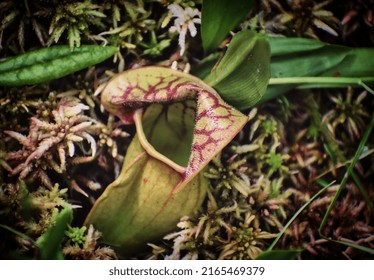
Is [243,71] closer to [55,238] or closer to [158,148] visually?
[158,148]

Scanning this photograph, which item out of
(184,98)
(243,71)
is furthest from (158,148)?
(243,71)

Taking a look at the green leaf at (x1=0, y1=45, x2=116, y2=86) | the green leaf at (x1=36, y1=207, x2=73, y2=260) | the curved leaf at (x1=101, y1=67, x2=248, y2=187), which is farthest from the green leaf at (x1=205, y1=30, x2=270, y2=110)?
the green leaf at (x1=36, y1=207, x2=73, y2=260)

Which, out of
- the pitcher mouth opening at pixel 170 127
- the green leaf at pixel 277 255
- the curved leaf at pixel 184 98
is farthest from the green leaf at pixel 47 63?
the green leaf at pixel 277 255

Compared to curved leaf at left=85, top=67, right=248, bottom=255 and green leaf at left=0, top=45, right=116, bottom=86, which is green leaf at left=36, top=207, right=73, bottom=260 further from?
green leaf at left=0, top=45, right=116, bottom=86

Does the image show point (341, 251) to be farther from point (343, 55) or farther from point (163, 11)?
point (163, 11)

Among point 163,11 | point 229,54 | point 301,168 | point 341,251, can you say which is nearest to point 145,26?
point 163,11
